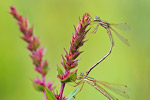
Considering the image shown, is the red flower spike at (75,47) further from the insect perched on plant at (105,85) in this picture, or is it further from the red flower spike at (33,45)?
the insect perched on plant at (105,85)

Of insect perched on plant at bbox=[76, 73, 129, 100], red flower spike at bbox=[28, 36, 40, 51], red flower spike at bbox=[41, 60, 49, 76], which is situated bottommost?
insect perched on plant at bbox=[76, 73, 129, 100]

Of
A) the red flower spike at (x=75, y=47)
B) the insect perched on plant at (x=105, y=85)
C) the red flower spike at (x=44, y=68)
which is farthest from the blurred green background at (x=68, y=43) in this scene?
the red flower spike at (x=75, y=47)

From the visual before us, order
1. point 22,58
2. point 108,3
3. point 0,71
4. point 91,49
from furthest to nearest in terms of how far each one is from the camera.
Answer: point 108,3
point 91,49
point 22,58
point 0,71

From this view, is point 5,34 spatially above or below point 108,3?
→ above

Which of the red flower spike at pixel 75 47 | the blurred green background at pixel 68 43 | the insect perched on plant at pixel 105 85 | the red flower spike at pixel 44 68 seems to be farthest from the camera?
the blurred green background at pixel 68 43

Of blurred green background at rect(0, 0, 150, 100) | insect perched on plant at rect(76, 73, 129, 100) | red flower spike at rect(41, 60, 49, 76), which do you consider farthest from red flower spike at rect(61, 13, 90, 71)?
blurred green background at rect(0, 0, 150, 100)

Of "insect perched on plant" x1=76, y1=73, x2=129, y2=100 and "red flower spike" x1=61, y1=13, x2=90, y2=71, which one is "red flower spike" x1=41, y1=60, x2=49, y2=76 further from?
"red flower spike" x1=61, y1=13, x2=90, y2=71

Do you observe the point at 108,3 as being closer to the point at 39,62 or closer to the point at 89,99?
the point at 89,99

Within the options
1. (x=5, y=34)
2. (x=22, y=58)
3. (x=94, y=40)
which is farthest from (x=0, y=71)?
(x=94, y=40)
